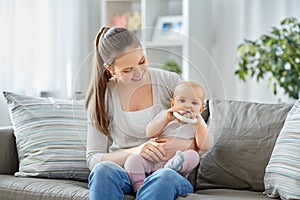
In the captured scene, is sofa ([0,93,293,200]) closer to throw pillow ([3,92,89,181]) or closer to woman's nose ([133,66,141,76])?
throw pillow ([3,92,89,181])

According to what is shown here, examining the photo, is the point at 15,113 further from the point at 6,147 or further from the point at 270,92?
the point at 270,92

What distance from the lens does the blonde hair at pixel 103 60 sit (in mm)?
2186

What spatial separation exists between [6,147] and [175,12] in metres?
2.24

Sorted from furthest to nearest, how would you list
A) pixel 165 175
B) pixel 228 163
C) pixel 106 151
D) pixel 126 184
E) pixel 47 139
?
pixel 47 139, pixel 228 163, pixel 106 151, pixel 126 184, pixel 165 175

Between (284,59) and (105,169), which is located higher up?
(284,59)

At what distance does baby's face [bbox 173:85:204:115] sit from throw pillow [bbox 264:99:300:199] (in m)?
0.35

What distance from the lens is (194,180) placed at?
2.55 metres

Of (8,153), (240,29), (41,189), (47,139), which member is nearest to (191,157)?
(41,189)

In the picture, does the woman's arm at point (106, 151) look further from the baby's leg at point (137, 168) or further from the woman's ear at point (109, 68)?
the woman's ear at point (109, 68)

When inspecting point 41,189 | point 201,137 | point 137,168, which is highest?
point 201,137

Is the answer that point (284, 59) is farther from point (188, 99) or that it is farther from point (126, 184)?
point (126, 184)

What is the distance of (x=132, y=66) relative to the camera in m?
2.17

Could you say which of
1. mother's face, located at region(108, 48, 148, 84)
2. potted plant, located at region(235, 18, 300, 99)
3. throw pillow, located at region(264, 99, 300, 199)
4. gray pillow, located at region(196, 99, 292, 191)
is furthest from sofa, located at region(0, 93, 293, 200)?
potted plant, located at region(235, 18, 300, 99)

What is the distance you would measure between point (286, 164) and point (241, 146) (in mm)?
305
